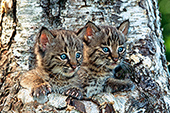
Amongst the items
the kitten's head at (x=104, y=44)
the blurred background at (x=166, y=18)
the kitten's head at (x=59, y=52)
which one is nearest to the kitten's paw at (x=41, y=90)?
the kitten's head at (x=59, y=52)

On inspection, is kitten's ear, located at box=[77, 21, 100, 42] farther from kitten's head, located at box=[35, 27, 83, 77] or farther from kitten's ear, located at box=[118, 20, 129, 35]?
kitten's ear, located at box=[118, 20, 129, 35]

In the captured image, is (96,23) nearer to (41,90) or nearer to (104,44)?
(104,44)

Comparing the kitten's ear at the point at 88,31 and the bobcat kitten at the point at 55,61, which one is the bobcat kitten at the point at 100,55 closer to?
the kitten's ear at the point at 88,31

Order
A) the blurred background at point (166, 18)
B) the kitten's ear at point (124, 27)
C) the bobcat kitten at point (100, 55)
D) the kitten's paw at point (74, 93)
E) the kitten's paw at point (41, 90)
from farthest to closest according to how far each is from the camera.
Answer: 1. the blurred background at point (166, 18)
2. the kitten's ear at point (124, 27)
3. the bobcat kitten at point (100, 55)
4. the kitten's paw at point (74, 93)
5. the kitten's paw at point (41, 90)

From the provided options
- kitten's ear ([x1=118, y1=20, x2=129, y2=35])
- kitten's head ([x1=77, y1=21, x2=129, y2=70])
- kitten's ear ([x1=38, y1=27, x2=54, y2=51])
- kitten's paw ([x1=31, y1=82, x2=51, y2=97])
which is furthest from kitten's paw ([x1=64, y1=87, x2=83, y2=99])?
kitten's ear ([x1=118, y1=20, x2=129, y2=35])

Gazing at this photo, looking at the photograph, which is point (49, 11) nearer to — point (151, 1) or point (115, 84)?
point (115, 84)

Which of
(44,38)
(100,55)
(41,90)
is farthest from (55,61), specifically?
(100,55)
